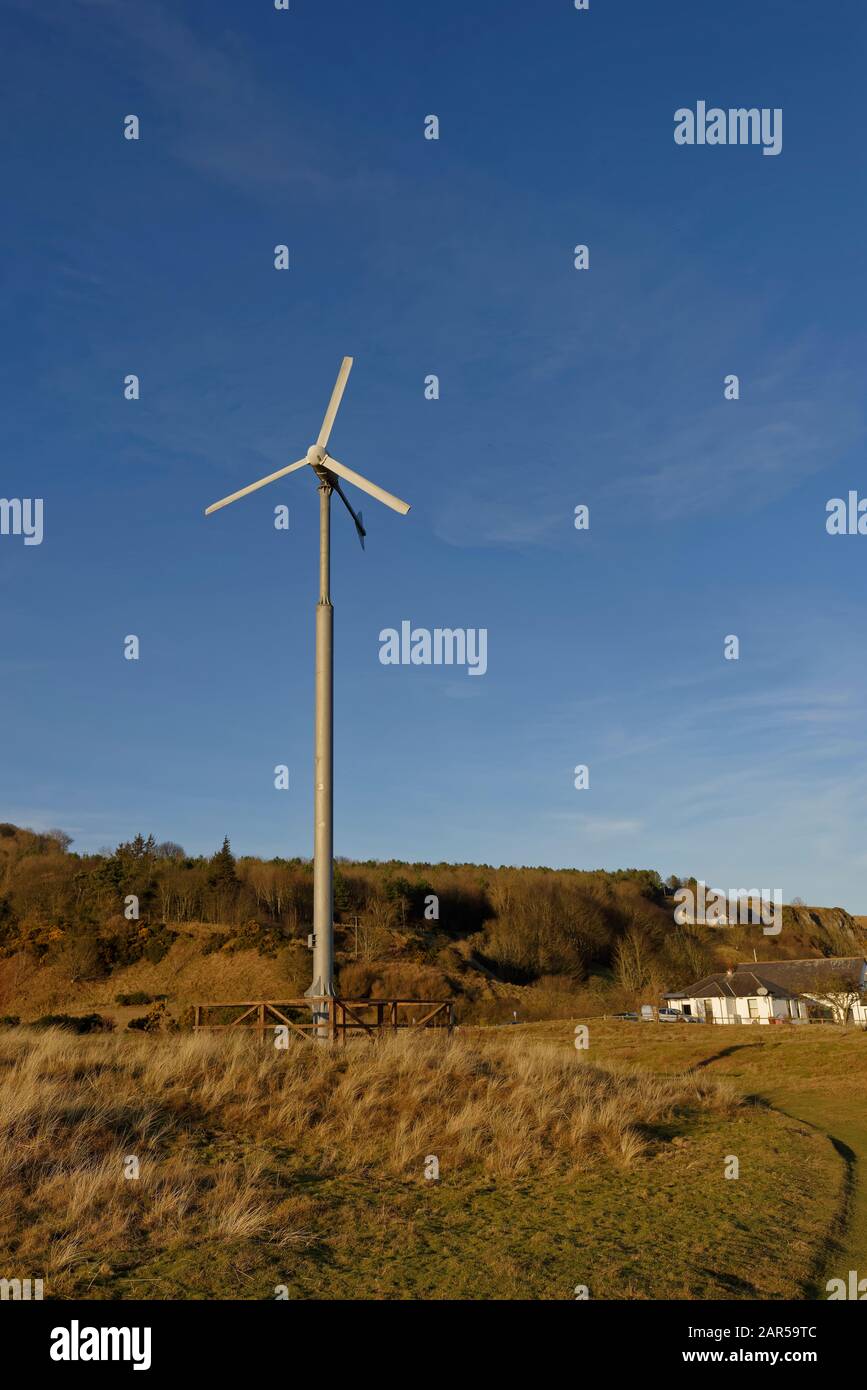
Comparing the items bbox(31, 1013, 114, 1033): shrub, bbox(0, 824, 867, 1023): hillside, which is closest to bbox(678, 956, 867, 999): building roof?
bbox(0, 824, 867, 1023): hillside

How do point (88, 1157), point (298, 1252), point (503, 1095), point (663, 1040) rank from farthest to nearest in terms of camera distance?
point (663, 1040)
point (503, 1095)
point (88, 1157)
point (298, 1252)

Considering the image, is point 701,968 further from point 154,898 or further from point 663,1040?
point 663,1040

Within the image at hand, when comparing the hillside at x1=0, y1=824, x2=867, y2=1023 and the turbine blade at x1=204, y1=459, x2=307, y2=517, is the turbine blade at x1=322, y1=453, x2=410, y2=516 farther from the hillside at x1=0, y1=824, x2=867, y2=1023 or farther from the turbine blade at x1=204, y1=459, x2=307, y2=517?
the hillside at x1=0, y1=824, x2=867, y2=1023

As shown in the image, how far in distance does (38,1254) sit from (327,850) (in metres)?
14.3

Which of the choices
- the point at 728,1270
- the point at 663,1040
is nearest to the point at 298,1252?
the point at 728,1270

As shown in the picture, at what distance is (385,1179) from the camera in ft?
36.4

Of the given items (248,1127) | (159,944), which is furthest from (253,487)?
(159,944)

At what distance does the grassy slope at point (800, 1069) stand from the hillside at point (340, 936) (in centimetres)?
1295

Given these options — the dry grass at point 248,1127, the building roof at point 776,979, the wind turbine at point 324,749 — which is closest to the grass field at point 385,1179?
the dry grass at point 248,1127

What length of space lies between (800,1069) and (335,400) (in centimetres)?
2347

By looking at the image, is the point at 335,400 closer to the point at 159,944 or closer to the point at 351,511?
the point at 351,511

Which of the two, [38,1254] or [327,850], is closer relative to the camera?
[38,1254]

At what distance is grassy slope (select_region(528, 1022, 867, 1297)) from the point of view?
1063 centimetres
